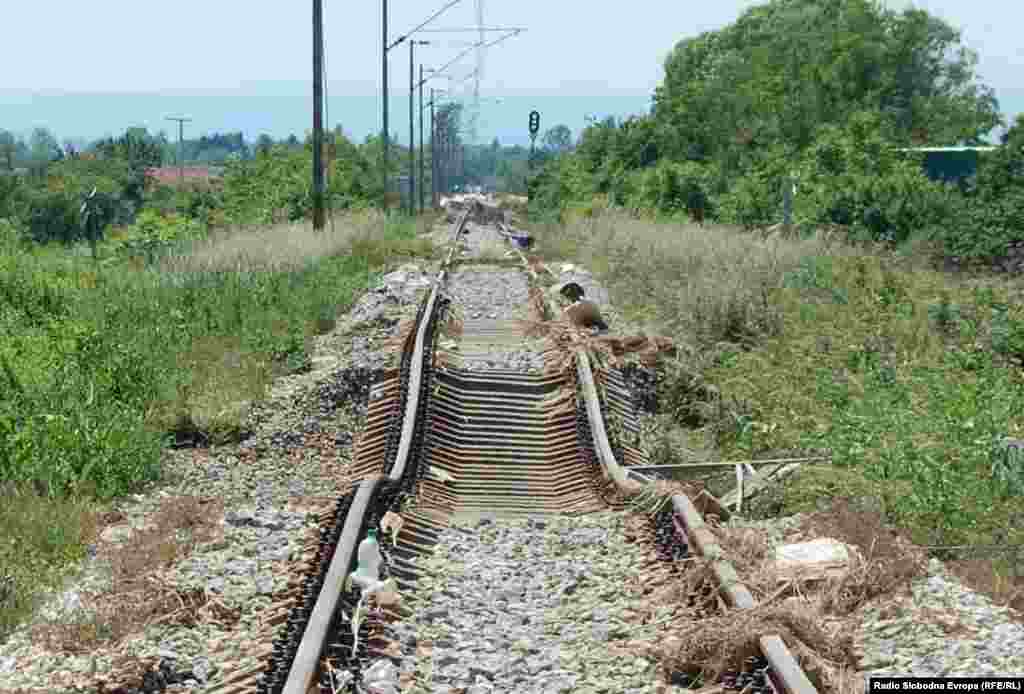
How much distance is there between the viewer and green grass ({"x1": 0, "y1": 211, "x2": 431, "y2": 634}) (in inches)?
353

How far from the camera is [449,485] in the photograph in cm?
Result: 999

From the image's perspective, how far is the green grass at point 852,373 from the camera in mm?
8922

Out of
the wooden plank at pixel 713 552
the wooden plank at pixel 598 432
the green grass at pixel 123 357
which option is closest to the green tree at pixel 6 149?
the green grass at pixel 123 357

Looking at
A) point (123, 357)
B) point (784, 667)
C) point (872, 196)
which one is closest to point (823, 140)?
point (872, 196)

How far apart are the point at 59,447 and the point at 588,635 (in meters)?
4.57

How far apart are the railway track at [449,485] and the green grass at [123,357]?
4.86 ft

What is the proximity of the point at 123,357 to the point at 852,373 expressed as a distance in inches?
278

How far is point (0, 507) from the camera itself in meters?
8.23

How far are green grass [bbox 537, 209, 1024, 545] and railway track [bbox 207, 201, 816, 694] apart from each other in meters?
1.22

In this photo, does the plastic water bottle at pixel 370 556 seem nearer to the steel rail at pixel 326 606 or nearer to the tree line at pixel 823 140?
the steel rail at pixel 326 606

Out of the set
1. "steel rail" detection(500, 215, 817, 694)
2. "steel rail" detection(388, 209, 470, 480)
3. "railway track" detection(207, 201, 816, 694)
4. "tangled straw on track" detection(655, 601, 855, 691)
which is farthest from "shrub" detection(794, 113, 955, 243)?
"tangled straw on track" detection(655, 601, 855, 691)

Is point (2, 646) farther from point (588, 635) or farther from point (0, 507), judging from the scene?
point (588, 635)

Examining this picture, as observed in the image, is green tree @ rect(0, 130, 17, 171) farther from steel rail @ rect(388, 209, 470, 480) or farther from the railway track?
the railway track

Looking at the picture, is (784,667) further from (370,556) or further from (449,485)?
(449,485)
